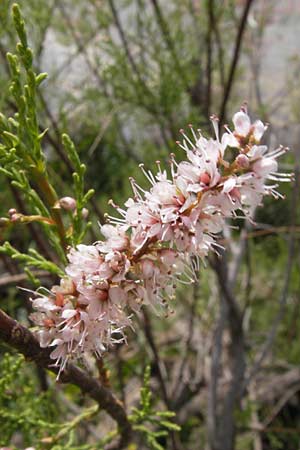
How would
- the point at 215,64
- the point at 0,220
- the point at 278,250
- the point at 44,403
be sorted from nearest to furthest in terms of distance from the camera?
1. the point at 0,220
2. the point at 44,403
3. the point at 215,64
4. the point at 278,250

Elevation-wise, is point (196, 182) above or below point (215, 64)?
below

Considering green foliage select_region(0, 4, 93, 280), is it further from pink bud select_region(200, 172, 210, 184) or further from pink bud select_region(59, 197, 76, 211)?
pink bud select_region(200, 172, 210, 184)

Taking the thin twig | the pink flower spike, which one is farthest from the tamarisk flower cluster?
the thin twig

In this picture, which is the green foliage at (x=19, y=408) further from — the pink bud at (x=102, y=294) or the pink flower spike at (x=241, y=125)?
the pink flower spike at (x=241, y=125)

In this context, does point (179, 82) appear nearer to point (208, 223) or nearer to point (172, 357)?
point (208, 223)

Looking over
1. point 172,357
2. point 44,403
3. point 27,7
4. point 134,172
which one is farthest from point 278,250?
point 44,403
